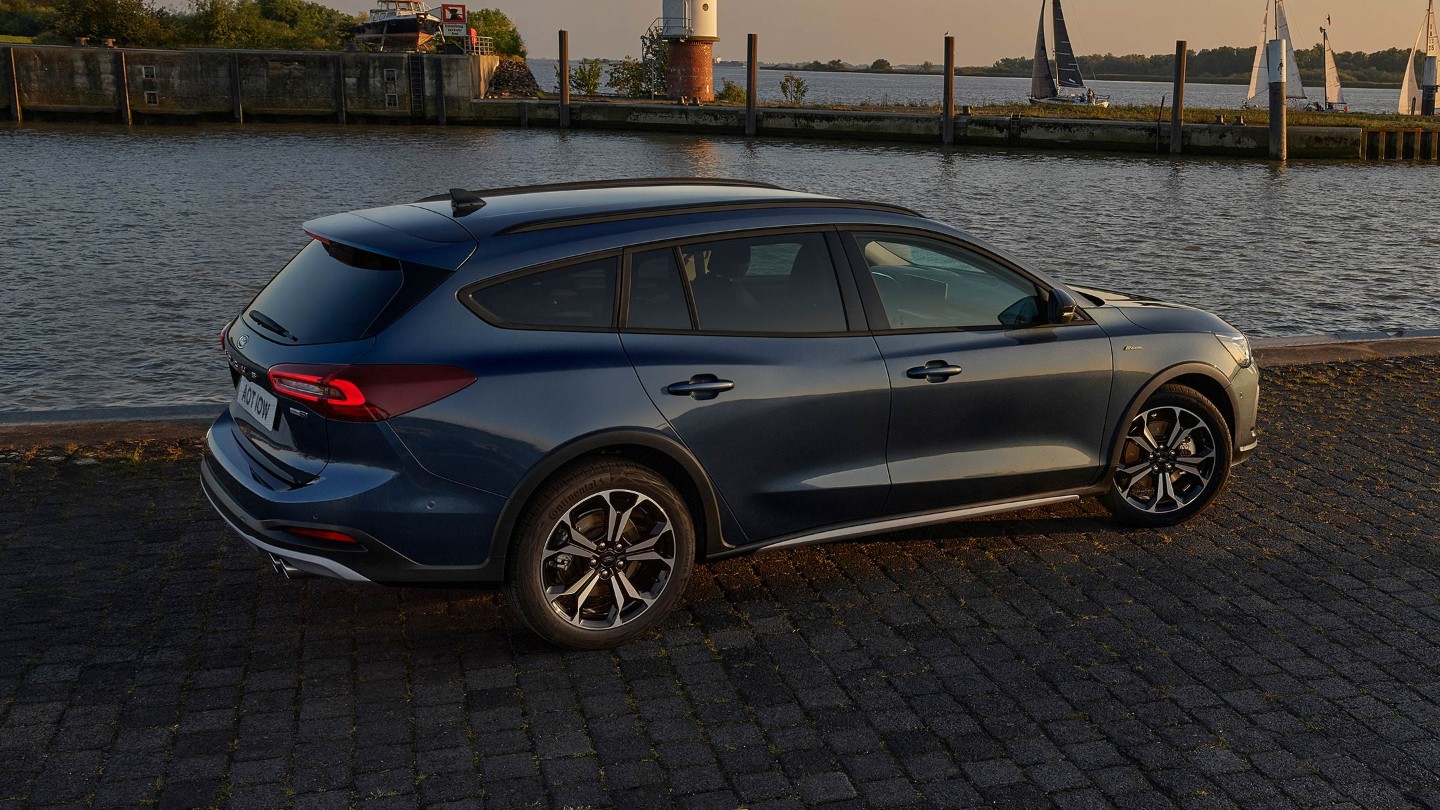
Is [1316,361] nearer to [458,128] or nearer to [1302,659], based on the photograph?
[1302,659]

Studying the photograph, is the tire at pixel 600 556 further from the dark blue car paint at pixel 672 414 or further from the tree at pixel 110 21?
the tree at pixel 110 21

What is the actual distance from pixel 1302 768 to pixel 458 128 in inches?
2367

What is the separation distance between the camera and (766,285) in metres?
5.12

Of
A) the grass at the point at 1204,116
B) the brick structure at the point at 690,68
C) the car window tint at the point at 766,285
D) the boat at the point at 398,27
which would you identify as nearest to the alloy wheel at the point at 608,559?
the car window tint at the point at 766,285

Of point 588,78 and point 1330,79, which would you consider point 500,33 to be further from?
point 1330,79

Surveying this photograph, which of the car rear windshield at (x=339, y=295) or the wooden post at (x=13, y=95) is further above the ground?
the wooden post at (x=13, y=95)

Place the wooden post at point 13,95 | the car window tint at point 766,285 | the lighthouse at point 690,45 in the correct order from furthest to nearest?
1. the lighthouse at point 690,45
2. the wooden post at point 13,95
3. the car window tint at point 766,285

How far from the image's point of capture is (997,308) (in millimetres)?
5629

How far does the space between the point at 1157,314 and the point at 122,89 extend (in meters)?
61.2

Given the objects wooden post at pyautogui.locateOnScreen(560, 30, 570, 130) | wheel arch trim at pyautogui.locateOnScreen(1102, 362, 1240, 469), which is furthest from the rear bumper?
wooden post at pyautogui.locateOnScreen(560, 30, 570, 130)

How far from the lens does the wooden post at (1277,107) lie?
45.2 m

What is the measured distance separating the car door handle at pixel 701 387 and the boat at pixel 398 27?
232 feet

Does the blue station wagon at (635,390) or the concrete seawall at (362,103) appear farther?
the concrete seawall at (362,103)

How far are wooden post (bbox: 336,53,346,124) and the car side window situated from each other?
60347mm
